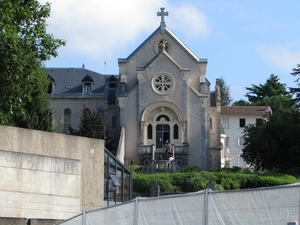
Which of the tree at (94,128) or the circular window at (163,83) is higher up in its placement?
the circular window at (163,83)

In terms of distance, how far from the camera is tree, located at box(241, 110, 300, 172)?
222 feet

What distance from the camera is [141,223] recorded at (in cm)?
1461

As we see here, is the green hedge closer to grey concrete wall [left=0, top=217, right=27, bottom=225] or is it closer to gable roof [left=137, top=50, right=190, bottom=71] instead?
gable roof [left=137, top=50, right=190, bottom=71]

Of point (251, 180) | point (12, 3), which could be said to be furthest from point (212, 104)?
point (12, 3)

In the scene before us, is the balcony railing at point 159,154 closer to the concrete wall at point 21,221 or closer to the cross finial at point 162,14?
the cross finial at point 162,14

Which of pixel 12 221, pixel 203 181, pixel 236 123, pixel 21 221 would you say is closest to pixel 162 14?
pixel 203 181

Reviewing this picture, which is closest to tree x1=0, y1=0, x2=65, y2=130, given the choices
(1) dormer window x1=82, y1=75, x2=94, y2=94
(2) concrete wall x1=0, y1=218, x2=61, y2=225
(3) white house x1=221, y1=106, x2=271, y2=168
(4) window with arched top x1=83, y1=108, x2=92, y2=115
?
(2) concrete wall x1=0, y1=218, x2=61, y2=225

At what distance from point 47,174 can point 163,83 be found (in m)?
51.2

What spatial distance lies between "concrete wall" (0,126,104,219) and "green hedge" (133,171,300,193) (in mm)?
29766

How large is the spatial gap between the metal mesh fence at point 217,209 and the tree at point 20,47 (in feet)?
52.0

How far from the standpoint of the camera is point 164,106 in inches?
3009

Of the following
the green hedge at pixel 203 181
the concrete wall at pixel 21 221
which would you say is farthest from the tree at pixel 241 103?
the concrete wall at pixel 21 221

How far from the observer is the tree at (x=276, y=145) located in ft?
222

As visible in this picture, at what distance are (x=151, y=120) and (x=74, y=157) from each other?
1971 inches
